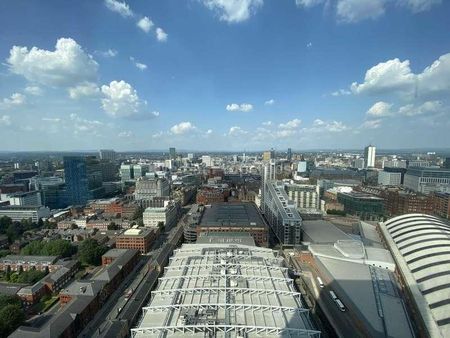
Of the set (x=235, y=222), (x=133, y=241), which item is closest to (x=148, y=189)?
(x=133, y=241)

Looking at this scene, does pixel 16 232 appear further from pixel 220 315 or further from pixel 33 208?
pixel 220 315

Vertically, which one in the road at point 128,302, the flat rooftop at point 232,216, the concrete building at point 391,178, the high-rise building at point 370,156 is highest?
the high-rise building at point 370,156

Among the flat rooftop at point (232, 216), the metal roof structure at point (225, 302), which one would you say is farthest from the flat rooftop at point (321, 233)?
the metal roof structure at point (225, 302)

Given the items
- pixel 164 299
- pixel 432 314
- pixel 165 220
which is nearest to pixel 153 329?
pixel 164 299

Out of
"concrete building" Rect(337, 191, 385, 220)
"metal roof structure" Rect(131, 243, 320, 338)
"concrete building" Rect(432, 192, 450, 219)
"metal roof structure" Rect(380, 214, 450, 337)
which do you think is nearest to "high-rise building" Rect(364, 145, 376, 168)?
"concrete building" Rect(432, 192, 450, 219)

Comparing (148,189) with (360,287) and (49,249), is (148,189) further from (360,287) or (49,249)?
(360,287)

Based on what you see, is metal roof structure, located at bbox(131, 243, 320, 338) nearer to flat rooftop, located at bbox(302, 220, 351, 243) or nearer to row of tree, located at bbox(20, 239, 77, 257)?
flat rooftop, located at bbox(302, 220, 351, 243)

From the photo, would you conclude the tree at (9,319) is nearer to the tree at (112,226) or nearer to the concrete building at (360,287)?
the concrete building at (360,287)
